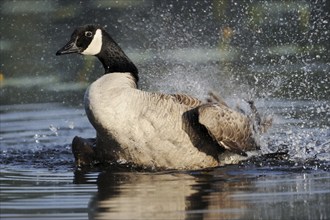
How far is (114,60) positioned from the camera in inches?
430

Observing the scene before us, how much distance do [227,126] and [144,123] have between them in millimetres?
987

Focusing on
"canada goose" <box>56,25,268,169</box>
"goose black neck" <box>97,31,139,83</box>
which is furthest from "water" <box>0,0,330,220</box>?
"goose black neck" <box>97,31,139,83</box>

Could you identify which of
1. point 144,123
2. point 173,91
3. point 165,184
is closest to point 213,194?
point 165,184

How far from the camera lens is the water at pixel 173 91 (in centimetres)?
866

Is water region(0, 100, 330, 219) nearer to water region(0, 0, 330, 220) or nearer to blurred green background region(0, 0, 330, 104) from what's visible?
water region(0, 0, 330, 220)

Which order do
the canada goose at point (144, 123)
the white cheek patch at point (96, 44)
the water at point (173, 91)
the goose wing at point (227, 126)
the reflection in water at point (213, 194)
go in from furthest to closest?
the white cheek patch at point (96, 44), the goose wing at point (227, 126), the canada goose at point (144, 123), the water at point (173, 91), the reflection in water at point (213, 194)

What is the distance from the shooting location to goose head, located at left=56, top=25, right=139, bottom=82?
35.8ft

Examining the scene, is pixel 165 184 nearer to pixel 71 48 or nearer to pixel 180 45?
pixel 71 48

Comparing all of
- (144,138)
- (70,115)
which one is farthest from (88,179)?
(70,115)

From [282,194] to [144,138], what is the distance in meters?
2.03

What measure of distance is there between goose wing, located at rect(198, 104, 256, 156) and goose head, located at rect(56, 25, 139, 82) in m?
0.89

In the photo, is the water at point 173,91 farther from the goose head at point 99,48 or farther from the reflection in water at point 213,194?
the goose head at point 99,48

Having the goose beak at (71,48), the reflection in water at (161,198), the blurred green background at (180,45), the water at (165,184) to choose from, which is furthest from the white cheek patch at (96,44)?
the blurred green background at (180,45)

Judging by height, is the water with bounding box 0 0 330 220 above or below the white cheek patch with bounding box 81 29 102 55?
below
